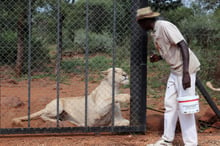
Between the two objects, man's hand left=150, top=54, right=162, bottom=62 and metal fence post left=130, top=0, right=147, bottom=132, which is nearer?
man's hand left=150, top=54, right=162, bottom=62

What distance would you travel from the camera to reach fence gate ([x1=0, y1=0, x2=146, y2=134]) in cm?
486

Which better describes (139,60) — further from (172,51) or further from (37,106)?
(37,106)

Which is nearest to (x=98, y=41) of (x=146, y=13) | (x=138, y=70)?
(x=138, y=70)

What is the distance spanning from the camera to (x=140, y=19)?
4102 mm

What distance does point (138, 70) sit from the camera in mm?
4938

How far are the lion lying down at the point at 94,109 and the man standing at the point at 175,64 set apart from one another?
1.53 meters

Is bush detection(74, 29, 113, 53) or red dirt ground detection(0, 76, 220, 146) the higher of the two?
bush detection(74, 29, 113, 53)

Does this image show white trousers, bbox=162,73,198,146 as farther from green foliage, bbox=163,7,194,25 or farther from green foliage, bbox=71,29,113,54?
green foliage, bbox=71,29,113,54

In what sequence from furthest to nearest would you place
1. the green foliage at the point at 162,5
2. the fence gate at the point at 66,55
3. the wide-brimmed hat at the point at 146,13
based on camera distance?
the green foliage at the point at 162,5
the fence gate at the point at 66,55
the wide-brimmed hat at the point at 146,13

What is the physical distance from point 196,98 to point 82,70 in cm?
713

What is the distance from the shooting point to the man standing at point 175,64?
12.7 ft

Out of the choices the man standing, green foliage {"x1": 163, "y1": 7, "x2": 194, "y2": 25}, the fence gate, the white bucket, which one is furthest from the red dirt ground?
green foliage {"x1": 163, "y1": 7, "x2": 194, "y2": 25}

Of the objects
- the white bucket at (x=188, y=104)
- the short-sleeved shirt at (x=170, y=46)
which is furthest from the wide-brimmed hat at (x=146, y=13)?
the white bucket at (x=188, y=104)

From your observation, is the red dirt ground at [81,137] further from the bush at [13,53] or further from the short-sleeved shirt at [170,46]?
the bush at [13,53]
